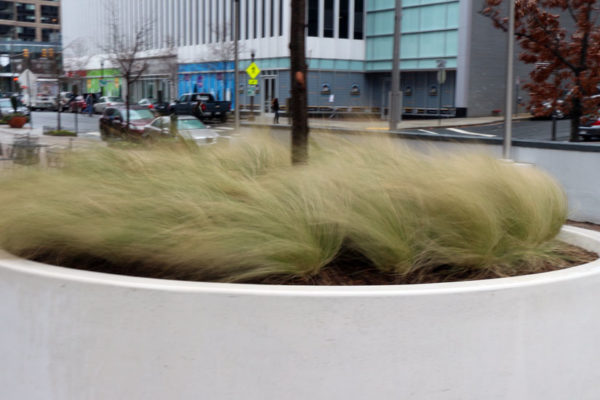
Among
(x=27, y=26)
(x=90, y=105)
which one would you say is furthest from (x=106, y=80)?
(x=27, y=26)

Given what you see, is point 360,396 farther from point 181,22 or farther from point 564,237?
point 181,22

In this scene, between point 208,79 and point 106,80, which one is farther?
point 106,80

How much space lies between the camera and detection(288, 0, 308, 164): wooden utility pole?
5504 mm

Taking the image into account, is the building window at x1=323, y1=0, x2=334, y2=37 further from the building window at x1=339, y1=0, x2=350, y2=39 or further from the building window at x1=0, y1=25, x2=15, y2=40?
the building window at x1=0, y1=25, x2=15, y2=40

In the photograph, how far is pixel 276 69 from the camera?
4912 cm

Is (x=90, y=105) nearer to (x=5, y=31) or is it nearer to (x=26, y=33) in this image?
(x=5, y=31)

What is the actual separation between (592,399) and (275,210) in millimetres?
2154

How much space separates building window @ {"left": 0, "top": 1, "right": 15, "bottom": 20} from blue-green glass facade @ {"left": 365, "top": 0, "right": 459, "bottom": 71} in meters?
78.1

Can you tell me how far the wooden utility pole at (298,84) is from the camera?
18.1 feet

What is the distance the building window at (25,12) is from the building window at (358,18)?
81130mm

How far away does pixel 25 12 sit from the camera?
4414 inches

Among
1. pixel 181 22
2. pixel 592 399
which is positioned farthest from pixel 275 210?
pixel 181 22

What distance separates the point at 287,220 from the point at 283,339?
0.81 m

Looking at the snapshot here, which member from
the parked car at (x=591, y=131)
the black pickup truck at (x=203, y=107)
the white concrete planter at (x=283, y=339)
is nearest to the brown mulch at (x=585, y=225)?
the white concrete planter at (x=283, y=339)
